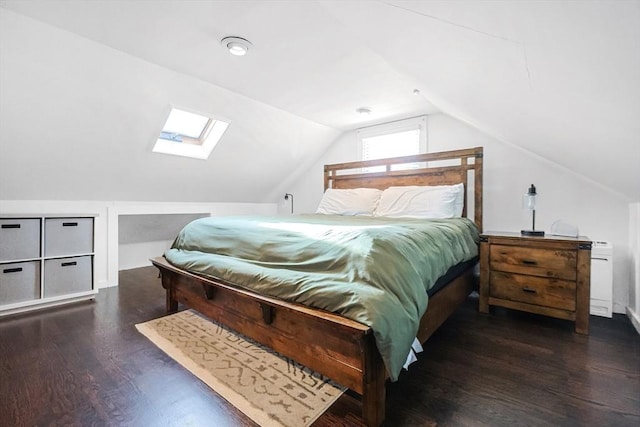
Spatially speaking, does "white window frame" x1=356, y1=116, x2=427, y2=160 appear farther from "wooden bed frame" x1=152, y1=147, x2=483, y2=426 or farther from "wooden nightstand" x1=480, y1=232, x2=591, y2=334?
"wooden nightstand" x1=480, y1=232, x2=591, y2=334

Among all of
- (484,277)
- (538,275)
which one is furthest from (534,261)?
(484,277)

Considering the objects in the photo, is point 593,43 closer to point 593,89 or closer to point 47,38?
point 593,89

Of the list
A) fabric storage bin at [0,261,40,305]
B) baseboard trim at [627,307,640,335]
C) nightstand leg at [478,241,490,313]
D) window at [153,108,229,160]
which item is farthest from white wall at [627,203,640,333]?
fabric storage bin at [0,261,40,305]

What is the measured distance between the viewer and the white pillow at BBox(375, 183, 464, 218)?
9.14ft

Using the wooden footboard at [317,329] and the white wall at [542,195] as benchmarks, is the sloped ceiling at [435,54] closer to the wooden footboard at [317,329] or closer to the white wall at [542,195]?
the white wall at [542,195]

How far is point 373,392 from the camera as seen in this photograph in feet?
3.78

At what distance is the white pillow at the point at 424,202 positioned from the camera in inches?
110

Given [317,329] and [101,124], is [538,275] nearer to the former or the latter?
[317,329]

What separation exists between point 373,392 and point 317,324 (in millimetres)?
350

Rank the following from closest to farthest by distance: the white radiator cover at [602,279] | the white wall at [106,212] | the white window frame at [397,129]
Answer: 1. the white radiator cover at [602,279]
2. the white wall at [106,212]
3. the white window frame at [397,129]

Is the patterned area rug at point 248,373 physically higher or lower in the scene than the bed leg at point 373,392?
lower

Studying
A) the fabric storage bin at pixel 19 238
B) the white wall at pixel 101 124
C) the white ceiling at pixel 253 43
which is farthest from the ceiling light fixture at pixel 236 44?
the fabric storage bin at pixel 19 238

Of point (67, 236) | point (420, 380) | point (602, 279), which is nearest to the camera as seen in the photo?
point (420, 380)

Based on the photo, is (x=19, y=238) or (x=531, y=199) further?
(x=531, y=199)
